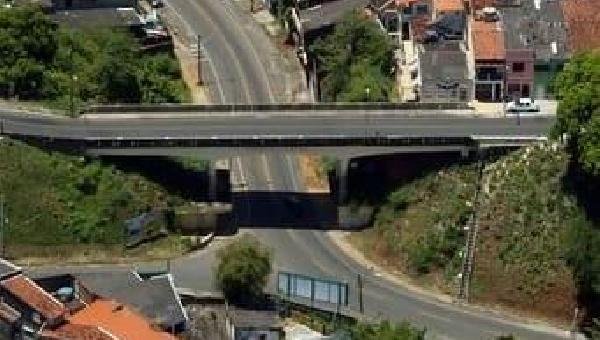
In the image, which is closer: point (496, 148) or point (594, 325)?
point (594, 325)

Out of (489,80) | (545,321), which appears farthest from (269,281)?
(489,80)

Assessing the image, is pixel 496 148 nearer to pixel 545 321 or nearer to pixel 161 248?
pixel 545 321

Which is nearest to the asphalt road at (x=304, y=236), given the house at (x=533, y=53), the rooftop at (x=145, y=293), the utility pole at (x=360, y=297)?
the utility pole at (x=360, y=297)

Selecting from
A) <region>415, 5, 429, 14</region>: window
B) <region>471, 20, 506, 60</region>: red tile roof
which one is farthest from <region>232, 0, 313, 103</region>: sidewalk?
<region>471, 20, 506, 60</region>: red tile roof

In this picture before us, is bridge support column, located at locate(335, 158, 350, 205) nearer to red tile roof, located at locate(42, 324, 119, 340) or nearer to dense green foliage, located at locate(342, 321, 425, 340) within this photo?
dense green foliage, located at locate(342, 321, 425, 340)

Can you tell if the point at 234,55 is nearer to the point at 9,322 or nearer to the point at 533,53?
the point at 533,53

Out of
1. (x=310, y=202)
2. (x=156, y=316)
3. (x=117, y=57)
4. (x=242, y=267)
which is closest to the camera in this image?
(x=156, y=316)
